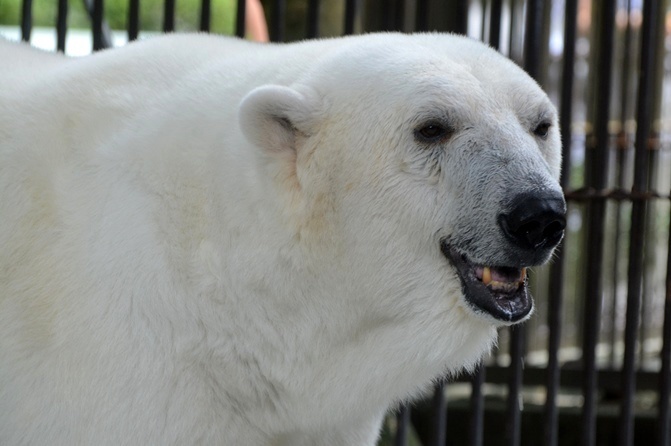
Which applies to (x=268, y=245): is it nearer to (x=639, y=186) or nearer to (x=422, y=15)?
(x=422, y=15)

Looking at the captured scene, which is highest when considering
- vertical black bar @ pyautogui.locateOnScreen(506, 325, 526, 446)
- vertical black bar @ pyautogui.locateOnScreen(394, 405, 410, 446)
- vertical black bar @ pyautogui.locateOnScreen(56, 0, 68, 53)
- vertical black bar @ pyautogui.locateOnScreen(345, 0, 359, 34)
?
vertical black bar @ pyautogui.locateOnScreen(345, 0, 359, 34)

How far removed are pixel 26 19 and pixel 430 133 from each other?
92.3 inches

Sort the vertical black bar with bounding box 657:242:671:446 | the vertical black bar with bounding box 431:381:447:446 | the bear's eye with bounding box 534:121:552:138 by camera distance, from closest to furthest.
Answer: the bear's eye with bounding box 534:121:552:138
the vertical black bar with bounding box 657:242:671:446
the vertical black bar with bounding box 431:381:447:446

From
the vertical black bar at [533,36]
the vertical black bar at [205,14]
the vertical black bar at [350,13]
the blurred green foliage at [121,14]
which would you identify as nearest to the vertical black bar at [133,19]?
the vertical black bar at [205,14]

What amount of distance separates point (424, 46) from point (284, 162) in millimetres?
498

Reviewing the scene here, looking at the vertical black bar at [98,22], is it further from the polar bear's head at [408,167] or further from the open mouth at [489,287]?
the open mouth at [489,287]

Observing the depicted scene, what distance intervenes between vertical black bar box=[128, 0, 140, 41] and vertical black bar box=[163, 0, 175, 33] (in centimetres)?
11

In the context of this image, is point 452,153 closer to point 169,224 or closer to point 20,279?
point 169,224

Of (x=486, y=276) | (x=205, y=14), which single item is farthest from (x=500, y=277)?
(x=205, y=14)

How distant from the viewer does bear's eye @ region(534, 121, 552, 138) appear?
2701mm

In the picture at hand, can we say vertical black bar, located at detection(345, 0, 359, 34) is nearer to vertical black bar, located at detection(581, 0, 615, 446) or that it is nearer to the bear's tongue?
vertical black bar, located at detection(581, 0, 615, 446)

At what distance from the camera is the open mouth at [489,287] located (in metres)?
2.56

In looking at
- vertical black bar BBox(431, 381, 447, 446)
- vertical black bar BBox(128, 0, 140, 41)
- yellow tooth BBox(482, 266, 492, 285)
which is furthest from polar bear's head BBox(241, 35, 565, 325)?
vertical black bar BBox(128, 0, 140, 41)

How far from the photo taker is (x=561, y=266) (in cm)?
405
